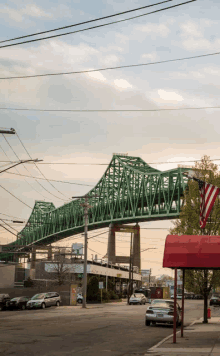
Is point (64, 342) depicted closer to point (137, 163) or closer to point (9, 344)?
point (9, 344)

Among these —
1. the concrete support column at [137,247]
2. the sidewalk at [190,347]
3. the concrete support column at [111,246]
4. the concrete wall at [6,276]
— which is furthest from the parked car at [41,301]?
the concrete support column at [137,247]

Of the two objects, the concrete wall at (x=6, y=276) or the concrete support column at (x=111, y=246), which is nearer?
the concrete wall at (x=6, y=276)

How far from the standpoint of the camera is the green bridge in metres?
104

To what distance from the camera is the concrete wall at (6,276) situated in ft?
237

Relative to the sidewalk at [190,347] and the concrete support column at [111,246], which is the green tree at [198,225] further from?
the concrete support column at [111,246]

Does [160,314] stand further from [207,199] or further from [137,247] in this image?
[137,247]

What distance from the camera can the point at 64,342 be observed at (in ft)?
60.7

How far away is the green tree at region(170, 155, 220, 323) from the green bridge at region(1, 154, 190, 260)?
64.4 m

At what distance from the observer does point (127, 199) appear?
120m

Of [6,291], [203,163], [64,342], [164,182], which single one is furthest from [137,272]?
[64,342]

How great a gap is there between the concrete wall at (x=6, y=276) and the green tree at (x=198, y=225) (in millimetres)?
45398

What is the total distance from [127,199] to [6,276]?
51.3 meters

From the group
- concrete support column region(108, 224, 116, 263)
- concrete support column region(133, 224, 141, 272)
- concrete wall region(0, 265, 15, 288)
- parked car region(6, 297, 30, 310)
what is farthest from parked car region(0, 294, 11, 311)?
concrete support column region(133, 224, 141, 272)

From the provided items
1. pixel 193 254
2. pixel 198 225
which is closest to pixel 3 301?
pixel 198 225
